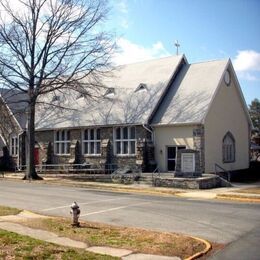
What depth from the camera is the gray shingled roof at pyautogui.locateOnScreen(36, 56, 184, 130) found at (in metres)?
33.7

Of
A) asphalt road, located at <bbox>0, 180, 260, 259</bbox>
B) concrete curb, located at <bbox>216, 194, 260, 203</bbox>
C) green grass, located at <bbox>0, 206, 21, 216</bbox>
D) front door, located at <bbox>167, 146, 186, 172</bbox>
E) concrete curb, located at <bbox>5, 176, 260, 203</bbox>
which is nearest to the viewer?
asphalt road, located at <bbox>0, 180, 260, 259</bbox>

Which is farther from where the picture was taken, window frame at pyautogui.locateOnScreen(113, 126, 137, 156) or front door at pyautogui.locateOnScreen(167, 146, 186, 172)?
window frame at pyautogui.locateOnScreen(113, 126, 137, 156)

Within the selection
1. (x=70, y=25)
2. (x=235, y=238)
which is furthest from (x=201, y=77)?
(x=235, y=238)

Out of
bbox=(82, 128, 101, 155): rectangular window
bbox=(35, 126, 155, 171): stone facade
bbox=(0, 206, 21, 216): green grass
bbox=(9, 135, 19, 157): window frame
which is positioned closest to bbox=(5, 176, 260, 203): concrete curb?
bbox=(35, 126, 155, 171): stone facade

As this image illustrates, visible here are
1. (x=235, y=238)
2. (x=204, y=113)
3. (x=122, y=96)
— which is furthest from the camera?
(x=122, y=96)

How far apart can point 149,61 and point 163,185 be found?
1567 cm

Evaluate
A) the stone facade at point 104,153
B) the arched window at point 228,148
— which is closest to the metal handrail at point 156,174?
the stone facade at point 104,153

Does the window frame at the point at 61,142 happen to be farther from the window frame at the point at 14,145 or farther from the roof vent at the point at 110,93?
the window frame at the point at 14,145

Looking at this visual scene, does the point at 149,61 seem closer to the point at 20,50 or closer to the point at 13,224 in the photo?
the point at 20,50

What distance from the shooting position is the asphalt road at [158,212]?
1267cm

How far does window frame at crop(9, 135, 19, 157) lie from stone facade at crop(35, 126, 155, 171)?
4122 mm

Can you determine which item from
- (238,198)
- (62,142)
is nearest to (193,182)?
(238,198)

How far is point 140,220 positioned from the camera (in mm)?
14367

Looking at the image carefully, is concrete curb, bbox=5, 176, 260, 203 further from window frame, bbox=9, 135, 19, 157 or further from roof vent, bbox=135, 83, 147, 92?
window frame, bbox=9, 135, 19, 157
